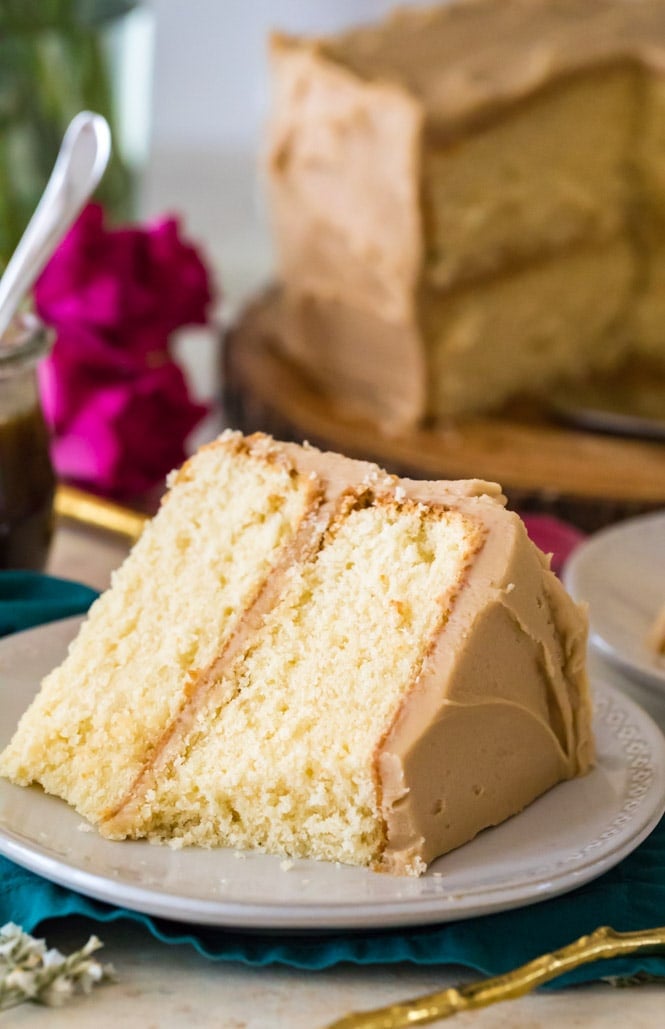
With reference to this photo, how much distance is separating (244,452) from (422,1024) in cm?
55

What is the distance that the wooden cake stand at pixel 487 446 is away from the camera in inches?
94.8

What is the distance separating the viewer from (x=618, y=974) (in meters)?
0.99

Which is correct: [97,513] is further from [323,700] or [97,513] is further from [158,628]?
[323,700]

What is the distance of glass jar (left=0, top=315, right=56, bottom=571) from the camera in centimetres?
152

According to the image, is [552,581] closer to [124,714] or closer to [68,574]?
[124,714]

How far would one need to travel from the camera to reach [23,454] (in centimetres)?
156

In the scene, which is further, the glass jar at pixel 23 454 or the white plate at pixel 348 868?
the glass jar at pixel 23 454

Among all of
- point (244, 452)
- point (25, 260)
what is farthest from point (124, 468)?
point (244, 452)

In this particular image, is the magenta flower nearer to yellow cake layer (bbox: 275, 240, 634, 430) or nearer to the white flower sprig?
yellow cake layer (bbox: 275, 240, 634, 430)

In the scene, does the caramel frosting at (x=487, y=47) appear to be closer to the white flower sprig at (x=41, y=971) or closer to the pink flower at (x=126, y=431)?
the pink flower at (x=126, y=431)

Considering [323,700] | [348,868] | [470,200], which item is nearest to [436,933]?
[348,868]

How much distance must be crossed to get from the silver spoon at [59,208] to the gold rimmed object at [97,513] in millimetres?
370

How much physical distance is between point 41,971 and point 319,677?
0.31 m

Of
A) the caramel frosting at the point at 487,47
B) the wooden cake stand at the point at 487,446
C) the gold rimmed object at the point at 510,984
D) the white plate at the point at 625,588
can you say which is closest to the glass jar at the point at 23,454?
the white plate at the point at 625,588
